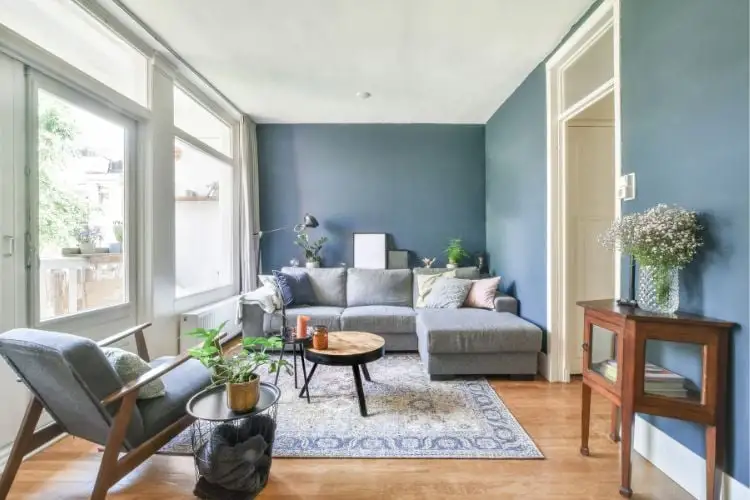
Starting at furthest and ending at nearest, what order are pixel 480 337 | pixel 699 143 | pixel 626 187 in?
pixel 480 337 → pixel 626 187 → pixel 699 143

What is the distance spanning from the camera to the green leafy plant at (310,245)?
14.8 feet

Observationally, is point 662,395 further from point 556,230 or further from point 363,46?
point 363,46

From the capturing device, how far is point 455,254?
4.41m

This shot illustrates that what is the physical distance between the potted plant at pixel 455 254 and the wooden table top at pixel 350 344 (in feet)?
6.60

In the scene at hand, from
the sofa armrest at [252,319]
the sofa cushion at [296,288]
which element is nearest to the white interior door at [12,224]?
the sofa armrest at [252,319]

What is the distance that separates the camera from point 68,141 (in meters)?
2.27

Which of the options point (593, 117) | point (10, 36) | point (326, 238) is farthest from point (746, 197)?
point (326, 238)

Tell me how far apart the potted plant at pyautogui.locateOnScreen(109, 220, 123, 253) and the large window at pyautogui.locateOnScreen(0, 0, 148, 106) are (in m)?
1.01

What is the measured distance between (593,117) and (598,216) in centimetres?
84

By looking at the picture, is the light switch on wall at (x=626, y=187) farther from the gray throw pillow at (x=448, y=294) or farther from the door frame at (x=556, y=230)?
the gray throw pillow at (x=448, y=294)

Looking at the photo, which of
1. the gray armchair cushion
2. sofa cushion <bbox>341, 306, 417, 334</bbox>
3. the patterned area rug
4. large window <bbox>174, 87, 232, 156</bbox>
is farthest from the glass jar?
large window <bbox>174, 87, 232, 156</bbox>

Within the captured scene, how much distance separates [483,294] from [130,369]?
306 cm

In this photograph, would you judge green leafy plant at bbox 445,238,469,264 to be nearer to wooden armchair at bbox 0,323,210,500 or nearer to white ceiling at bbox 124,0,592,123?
white ceiling at bbox 124,0,592,123

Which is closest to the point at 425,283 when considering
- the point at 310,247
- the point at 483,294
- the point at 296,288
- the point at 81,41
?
the point at 483,294
